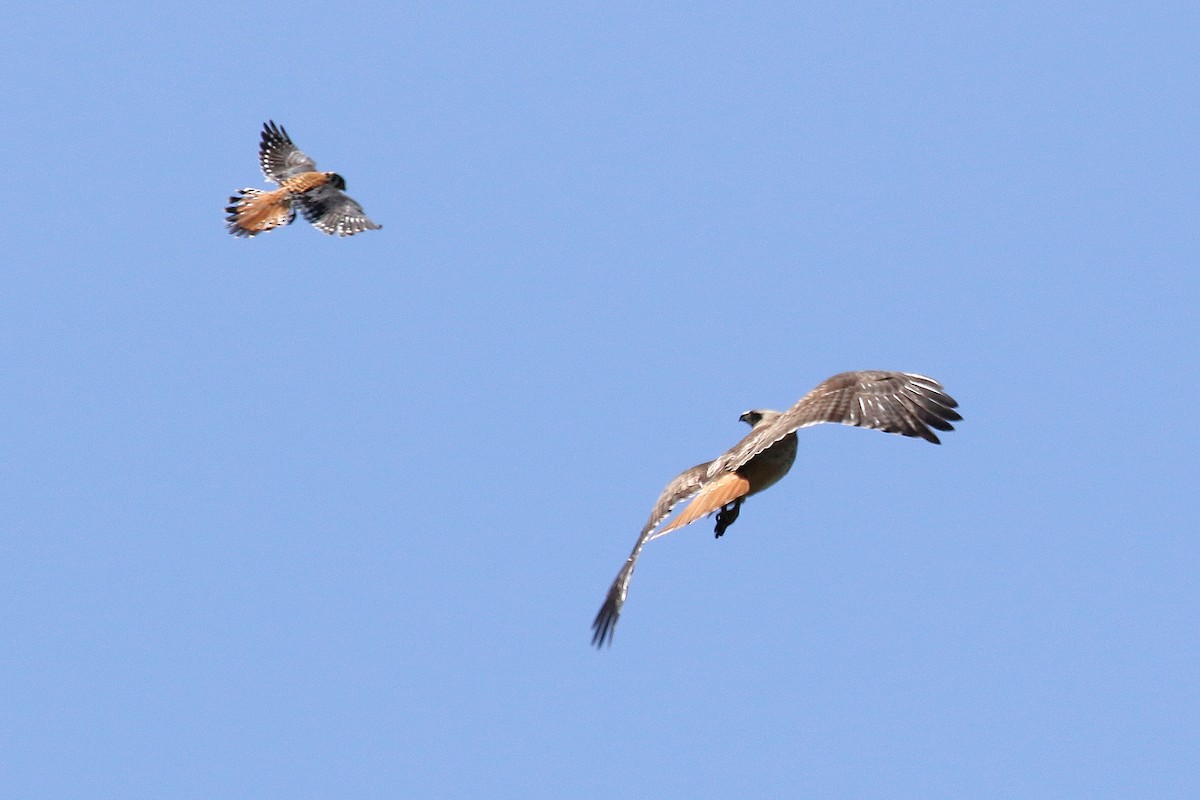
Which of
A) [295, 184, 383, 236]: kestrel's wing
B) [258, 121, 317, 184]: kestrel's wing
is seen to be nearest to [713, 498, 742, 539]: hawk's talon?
[295, 184, 383, 236]: kestrel's wing

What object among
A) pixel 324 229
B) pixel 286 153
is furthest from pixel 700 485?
pixel 286 153

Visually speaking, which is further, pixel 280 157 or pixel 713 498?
pixel 280 157

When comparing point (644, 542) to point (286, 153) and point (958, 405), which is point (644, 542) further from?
point (286, 153)

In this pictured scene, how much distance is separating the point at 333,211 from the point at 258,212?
1.11 m

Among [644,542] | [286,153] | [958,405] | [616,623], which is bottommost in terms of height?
[616,623]

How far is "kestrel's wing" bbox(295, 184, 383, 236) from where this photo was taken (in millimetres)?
22078

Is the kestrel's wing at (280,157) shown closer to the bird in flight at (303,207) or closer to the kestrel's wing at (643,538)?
the bird in flight at (303,207)

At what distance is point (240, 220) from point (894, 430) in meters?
12.0

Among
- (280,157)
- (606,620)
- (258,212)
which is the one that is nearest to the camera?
(606,620)

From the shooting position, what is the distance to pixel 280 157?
25.5 m

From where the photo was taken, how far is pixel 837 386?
594 inches

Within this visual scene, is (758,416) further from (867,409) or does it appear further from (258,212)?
(258,212)

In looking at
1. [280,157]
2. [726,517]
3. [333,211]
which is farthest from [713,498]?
[280,157]

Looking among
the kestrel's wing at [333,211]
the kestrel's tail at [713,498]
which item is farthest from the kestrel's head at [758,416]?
the kestrel's wing at [333,211]
